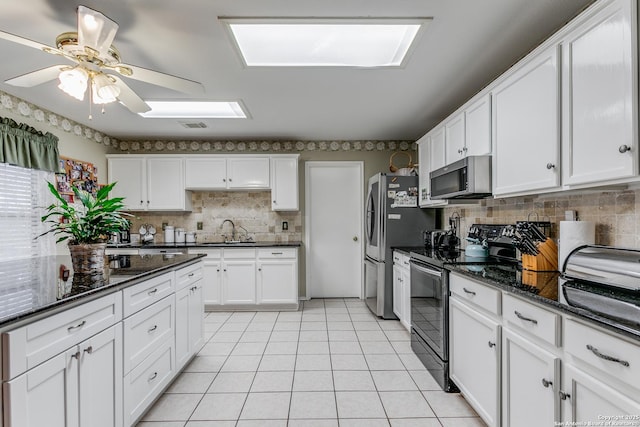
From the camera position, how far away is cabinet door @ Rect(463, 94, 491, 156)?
232cm

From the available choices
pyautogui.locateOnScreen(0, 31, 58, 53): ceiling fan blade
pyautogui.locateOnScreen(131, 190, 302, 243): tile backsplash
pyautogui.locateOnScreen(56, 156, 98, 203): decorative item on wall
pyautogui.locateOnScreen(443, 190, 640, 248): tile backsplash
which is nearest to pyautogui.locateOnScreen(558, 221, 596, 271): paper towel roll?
pyautogui.locateOnScreen(443, 190, 640, 248): tile backsplash

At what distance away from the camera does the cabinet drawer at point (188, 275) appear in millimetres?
2397

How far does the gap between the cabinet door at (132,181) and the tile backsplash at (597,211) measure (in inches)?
173

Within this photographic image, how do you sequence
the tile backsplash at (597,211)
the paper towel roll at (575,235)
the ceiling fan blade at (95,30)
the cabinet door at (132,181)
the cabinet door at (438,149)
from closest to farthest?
the ceiling fan blade at (95,30) < the tile backsplash at (597,211) < the paper towel roll at (575,235) < the cabinet door at (438,149) < the cabinet door at (132,181)

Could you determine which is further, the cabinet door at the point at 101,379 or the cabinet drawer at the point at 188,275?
the cabinet drawer at the point at 188,275

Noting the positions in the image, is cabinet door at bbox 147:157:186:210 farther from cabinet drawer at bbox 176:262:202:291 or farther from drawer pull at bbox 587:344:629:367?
drawer pull at bbox 587:344:629:367

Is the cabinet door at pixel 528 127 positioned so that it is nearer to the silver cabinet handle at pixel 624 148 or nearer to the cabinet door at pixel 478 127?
the cabinet door at pixel 478 127

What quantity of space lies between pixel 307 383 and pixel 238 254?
2186mm

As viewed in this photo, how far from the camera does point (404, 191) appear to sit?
3.80 metres

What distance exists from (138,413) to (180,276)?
895mm

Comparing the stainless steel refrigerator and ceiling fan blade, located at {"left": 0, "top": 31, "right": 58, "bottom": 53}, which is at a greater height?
ceiling fan blade, located at {"left": 0, "top": 31, "right": 58, "bottom": 53}

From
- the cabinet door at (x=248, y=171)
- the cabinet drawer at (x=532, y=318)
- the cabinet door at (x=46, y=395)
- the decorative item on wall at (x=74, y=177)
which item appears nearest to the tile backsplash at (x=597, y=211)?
the cabinet drawer at (x=532, y=318)

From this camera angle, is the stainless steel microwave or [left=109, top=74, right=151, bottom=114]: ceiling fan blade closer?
[left=109, top=74, right=151, bottom=114]: ceiling fan blade

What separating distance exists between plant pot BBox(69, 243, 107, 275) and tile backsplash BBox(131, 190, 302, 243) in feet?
9.50
